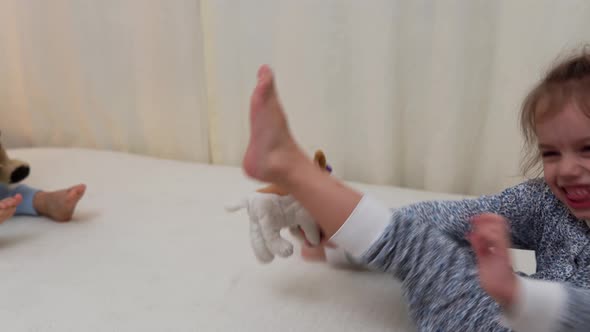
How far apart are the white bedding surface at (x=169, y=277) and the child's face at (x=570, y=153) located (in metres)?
0.23

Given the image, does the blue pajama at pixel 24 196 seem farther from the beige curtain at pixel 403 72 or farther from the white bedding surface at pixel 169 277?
the beige curtain at pixel 403 72

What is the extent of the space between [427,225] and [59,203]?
0.75m

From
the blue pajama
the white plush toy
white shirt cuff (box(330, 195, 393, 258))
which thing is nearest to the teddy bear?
the blue pajama

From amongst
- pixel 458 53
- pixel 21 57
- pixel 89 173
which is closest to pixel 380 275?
pixel 458 53

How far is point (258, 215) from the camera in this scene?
751 millimetres

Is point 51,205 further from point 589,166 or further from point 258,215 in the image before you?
point 589,166

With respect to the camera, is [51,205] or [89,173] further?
[89,173]

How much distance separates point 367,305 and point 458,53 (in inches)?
26.1

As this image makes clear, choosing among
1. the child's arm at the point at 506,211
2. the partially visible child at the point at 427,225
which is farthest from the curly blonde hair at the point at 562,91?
the child's arm at the point at 506,211

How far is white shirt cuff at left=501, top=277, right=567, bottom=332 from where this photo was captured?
0.49 m

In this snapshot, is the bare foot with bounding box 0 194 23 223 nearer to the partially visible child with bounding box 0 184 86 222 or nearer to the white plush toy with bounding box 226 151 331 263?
the partially visible child with bounding box 0 184 86 222

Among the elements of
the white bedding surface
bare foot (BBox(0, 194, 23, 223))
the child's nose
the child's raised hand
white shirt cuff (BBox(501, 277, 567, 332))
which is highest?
the child's nose

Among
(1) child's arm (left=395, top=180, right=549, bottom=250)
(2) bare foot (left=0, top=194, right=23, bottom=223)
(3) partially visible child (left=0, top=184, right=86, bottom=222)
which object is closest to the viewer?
(1) child's arm (left=395, top=180, right=549, bottom=250)

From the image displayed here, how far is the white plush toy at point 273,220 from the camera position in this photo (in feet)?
2.45
